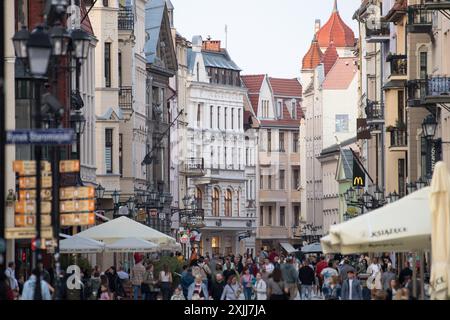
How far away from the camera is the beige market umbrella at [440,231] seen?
1102 inches

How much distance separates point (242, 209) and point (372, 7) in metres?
60.8

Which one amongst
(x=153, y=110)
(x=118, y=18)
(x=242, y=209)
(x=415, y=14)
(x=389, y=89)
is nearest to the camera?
(x=415, y=14)

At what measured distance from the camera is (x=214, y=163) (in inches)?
5827

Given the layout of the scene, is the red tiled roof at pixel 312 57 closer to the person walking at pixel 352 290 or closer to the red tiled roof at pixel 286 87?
the red tiled roof at pixel 286 87

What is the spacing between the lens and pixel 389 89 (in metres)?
77.2

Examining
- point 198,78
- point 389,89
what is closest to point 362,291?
point 389,89

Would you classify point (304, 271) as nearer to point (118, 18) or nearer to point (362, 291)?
point (362, 291)

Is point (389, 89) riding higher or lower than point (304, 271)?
higher

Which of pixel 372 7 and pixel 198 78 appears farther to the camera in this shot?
pixel 198 78

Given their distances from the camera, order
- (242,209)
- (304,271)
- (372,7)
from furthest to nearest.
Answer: (242,209), (372,7), (304,271)

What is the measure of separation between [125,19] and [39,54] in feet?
194

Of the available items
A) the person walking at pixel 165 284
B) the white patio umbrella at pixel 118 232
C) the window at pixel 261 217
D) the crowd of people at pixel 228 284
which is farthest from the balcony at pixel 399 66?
the window at pixel 261 217

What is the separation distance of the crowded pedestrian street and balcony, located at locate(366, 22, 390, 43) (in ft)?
0.27

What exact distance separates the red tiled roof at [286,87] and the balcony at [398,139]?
92.5m
